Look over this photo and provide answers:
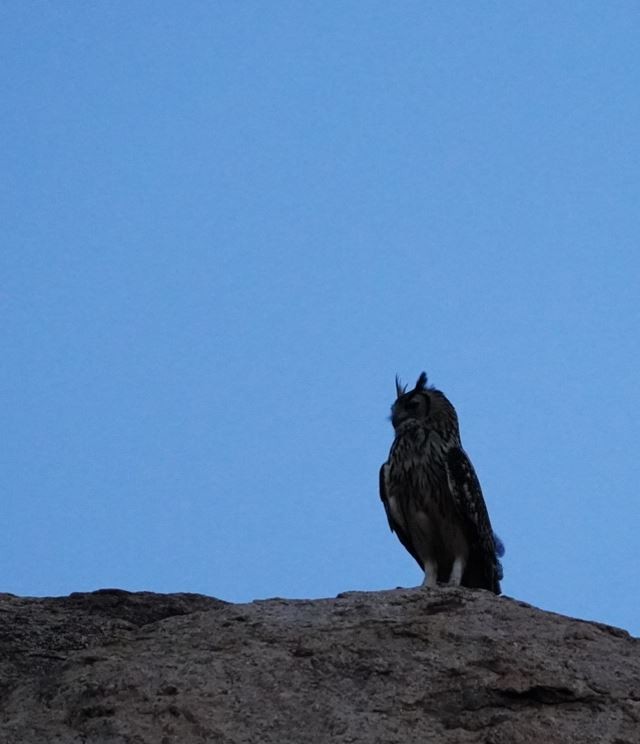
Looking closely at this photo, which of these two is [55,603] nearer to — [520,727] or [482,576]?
[520,727]

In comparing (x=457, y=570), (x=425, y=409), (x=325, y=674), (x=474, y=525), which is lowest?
(x=325, y=674)

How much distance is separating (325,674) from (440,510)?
3723mm

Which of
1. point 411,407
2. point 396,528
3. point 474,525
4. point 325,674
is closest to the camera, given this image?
point 325,674

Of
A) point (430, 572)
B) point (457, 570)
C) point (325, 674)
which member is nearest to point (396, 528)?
point (430, 572)

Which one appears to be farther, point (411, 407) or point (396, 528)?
point (411, 407)

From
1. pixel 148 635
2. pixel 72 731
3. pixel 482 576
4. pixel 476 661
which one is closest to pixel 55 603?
pixel 148 635

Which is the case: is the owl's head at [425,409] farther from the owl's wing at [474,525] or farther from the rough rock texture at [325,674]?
the rough rock texture at [325,674]

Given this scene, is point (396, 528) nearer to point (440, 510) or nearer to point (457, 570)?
point (440, 510)

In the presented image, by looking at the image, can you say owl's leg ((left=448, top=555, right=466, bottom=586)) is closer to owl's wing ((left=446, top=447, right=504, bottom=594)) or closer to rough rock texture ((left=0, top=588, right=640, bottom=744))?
owl's wing ((left=446, top=447, right=504, bottom=594))

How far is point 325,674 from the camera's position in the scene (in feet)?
20.8

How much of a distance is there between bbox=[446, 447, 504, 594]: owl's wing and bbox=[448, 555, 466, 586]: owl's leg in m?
0.12

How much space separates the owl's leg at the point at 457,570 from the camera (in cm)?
979

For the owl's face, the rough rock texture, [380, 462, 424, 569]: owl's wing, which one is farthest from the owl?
the rough rock texture

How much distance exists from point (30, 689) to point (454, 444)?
16.5ft
